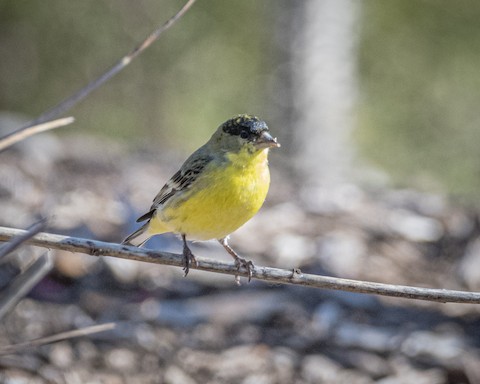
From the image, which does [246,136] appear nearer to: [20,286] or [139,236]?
[139,236]

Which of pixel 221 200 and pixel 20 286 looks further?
pixel 221 200

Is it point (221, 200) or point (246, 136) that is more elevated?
point (246, 136)

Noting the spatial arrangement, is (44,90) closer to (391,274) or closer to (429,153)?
(429,153)

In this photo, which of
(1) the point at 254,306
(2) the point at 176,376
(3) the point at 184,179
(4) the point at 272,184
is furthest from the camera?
(4) the point at 272,184

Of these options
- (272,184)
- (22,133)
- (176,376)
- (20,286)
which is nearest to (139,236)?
(176,376)

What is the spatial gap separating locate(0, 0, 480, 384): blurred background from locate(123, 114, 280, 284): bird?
0.83 metres

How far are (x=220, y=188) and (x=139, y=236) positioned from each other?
0.85 meters

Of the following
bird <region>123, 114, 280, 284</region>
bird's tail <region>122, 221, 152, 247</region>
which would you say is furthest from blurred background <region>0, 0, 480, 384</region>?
bird <region>123, 114, 280, 284</region>

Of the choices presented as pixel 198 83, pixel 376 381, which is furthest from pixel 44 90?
pixel 376 381

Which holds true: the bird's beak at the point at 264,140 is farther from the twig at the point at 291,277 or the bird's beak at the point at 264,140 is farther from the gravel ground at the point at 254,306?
the gravel ground at the point at 254,306

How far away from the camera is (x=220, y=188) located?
3.97m

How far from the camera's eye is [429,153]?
41.5 feet

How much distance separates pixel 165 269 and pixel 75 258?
1.95 ft

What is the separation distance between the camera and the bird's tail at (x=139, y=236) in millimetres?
4516
